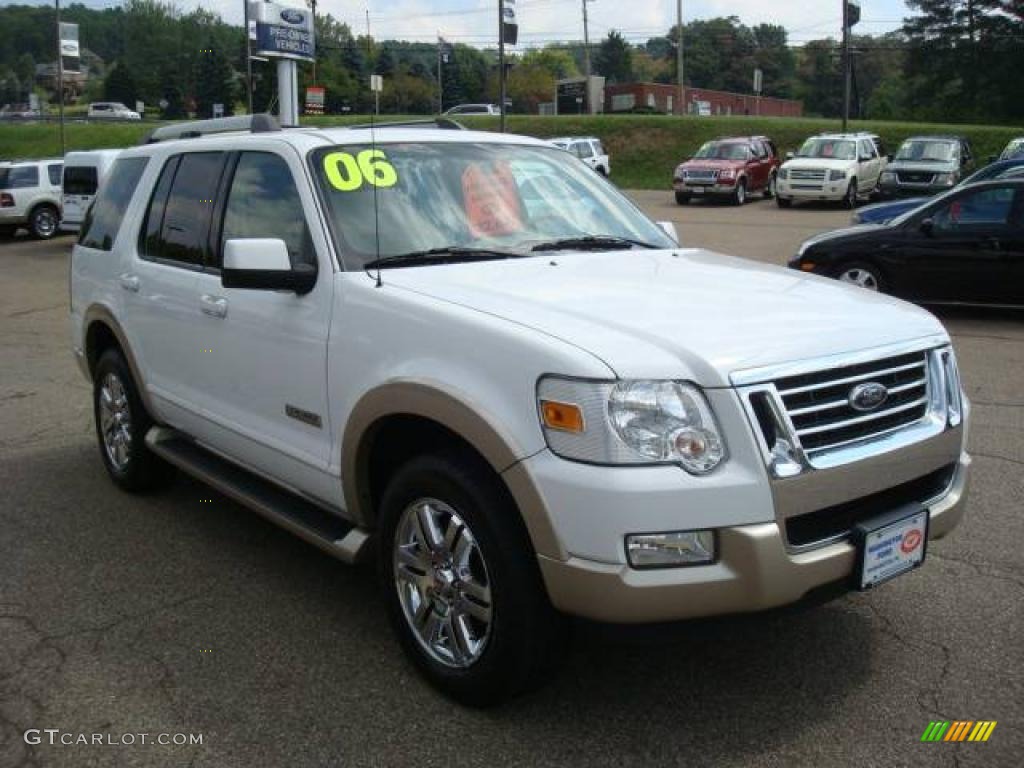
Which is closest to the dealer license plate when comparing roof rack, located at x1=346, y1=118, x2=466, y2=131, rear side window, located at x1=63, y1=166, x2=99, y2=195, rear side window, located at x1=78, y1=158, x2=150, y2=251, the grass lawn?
roof rack, located at x1=346, y1=118, x2=466, y2=131

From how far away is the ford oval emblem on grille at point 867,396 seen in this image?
309cm

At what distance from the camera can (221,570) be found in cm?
→ 458

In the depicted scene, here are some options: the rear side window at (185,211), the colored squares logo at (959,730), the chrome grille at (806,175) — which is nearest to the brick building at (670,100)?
the chrome grille at (806,175)

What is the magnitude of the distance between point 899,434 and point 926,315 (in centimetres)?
65

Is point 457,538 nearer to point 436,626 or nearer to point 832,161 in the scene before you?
point 436,626

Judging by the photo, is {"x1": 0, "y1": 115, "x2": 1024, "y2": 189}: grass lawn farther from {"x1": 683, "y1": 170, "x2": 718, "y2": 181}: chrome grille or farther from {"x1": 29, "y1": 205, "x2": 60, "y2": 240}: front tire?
{"x1": 29, "y1": 205, "x2": 60, "y2": 240}: front tire

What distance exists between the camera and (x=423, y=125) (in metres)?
4.83

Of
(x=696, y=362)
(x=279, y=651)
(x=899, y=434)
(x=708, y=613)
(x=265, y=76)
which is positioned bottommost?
(x=279, y=651)

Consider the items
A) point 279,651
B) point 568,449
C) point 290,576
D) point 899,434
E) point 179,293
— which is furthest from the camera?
point 179,293

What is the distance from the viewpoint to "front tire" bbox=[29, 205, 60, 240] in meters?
23.9

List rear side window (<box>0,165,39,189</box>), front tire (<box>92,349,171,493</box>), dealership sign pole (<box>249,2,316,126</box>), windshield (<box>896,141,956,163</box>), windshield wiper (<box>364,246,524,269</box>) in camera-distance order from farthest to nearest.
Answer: dealership sign pole (<box>249,2,316,126</box>), windshield (<box>896,141,956,163</box>), rear side window (<box>0,165,39,189</box>), front tire (<box>92,349,171,493</box>), windshield wiper (<box>364,246,524,269</box>)

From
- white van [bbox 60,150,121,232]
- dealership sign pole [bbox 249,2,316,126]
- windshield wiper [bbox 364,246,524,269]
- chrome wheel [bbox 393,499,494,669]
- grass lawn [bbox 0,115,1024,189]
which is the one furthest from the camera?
grass lawn [bbox 0,115,1024,189]

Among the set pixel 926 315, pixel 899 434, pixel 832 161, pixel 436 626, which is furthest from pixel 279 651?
pixel 832 161

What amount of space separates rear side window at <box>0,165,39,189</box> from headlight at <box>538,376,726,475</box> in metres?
24.0
